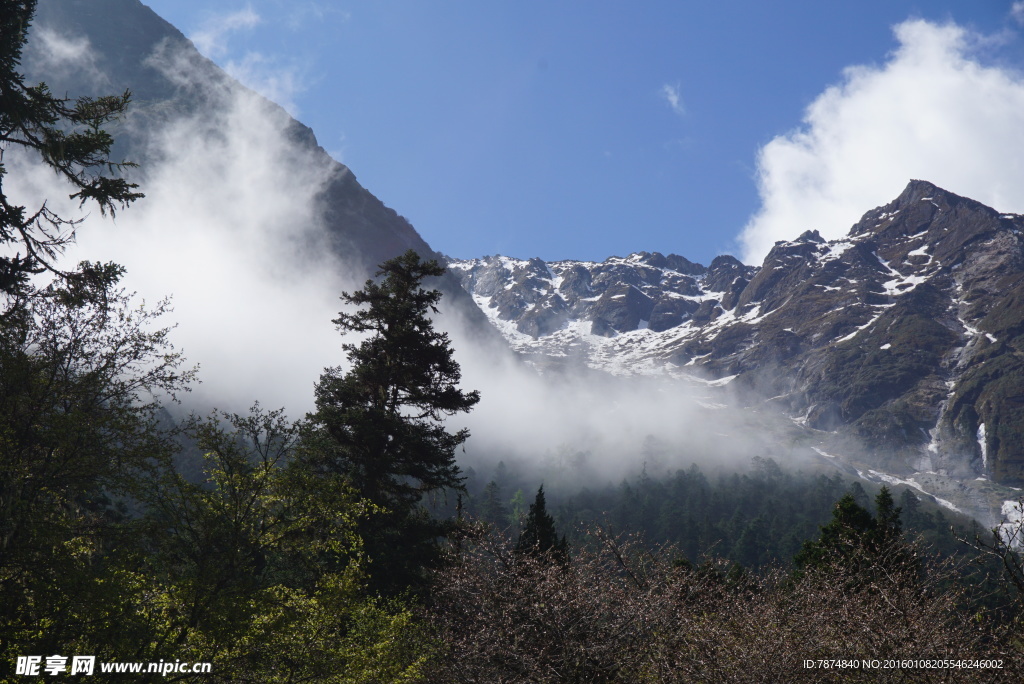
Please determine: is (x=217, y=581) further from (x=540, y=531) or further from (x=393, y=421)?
(x=540, y=531)

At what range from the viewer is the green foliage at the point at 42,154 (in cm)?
1030

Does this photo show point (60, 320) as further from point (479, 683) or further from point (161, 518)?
point (479, 683)

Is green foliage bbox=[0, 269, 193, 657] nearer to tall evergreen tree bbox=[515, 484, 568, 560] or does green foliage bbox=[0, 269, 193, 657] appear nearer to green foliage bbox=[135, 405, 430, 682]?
green foliage bbox=[135, 405, 430, 682]

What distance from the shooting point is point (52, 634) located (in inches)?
333

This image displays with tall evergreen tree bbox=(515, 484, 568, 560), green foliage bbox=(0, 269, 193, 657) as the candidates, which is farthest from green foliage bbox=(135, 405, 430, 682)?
tall evergreen tree bbox=(515, 484, 568, 560)

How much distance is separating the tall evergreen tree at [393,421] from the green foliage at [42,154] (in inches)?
322

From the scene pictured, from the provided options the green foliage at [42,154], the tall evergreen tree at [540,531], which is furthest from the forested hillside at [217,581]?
the tall evergreen tree at [540,531]

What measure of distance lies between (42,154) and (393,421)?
1075 cm

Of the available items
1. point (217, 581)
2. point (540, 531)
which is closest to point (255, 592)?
point (217, 581)

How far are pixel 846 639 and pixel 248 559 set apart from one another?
10.1m

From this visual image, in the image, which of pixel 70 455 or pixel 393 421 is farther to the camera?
pixel 393 421

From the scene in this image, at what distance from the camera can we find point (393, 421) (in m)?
18.7

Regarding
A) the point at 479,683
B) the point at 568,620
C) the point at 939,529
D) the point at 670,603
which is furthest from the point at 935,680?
the point at 939,529

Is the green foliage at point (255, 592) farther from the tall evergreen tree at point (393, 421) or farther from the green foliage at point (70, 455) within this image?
the tall evergreen tree at point (393, 421)
